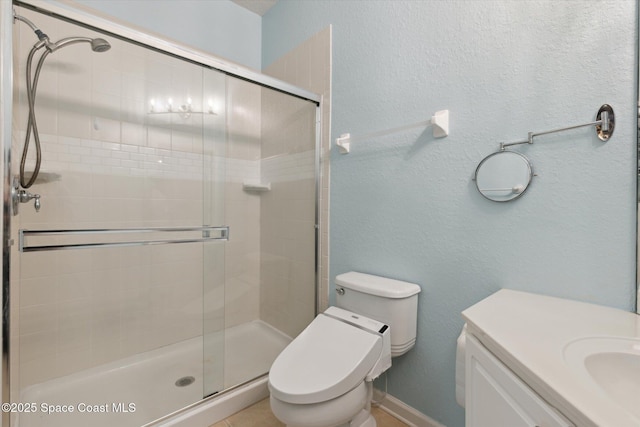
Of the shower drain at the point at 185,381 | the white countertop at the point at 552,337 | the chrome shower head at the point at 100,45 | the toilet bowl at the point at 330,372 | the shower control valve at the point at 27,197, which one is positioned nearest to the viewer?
the white countertop at the point at 552,337

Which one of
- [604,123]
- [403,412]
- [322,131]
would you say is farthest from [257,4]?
[403,412]

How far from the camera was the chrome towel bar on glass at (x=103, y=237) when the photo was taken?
1168mm

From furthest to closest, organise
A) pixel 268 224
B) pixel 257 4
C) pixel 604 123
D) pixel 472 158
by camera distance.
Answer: pixel 257 4 < pixel 268 224 < pixel 472 158 < pixel 604 123

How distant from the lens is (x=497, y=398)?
2.24ft

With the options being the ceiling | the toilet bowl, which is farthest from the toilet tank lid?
the ceiling

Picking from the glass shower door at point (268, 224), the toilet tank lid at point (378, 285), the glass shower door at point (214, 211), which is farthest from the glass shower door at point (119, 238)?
the toilet tank lid at point (378, 285)

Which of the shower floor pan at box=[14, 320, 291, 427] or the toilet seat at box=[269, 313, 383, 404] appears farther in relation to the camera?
the shower floor pan at box=[14, 320, 291, 427]

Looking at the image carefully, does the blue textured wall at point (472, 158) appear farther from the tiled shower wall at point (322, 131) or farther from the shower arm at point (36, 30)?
the shower arm at point (36, 30)

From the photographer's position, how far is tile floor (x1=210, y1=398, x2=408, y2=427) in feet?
4.75

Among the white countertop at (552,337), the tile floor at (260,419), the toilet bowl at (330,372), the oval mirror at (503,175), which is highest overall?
the oval mirror at (503,175)

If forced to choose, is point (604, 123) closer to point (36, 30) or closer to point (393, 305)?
point (393, 305)

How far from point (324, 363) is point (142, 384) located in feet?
3.72

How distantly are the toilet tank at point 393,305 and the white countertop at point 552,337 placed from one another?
0.40 metres

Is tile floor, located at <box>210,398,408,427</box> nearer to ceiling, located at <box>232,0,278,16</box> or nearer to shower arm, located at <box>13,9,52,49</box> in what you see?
shower arm, located at <box>13,9,52,49</box>
